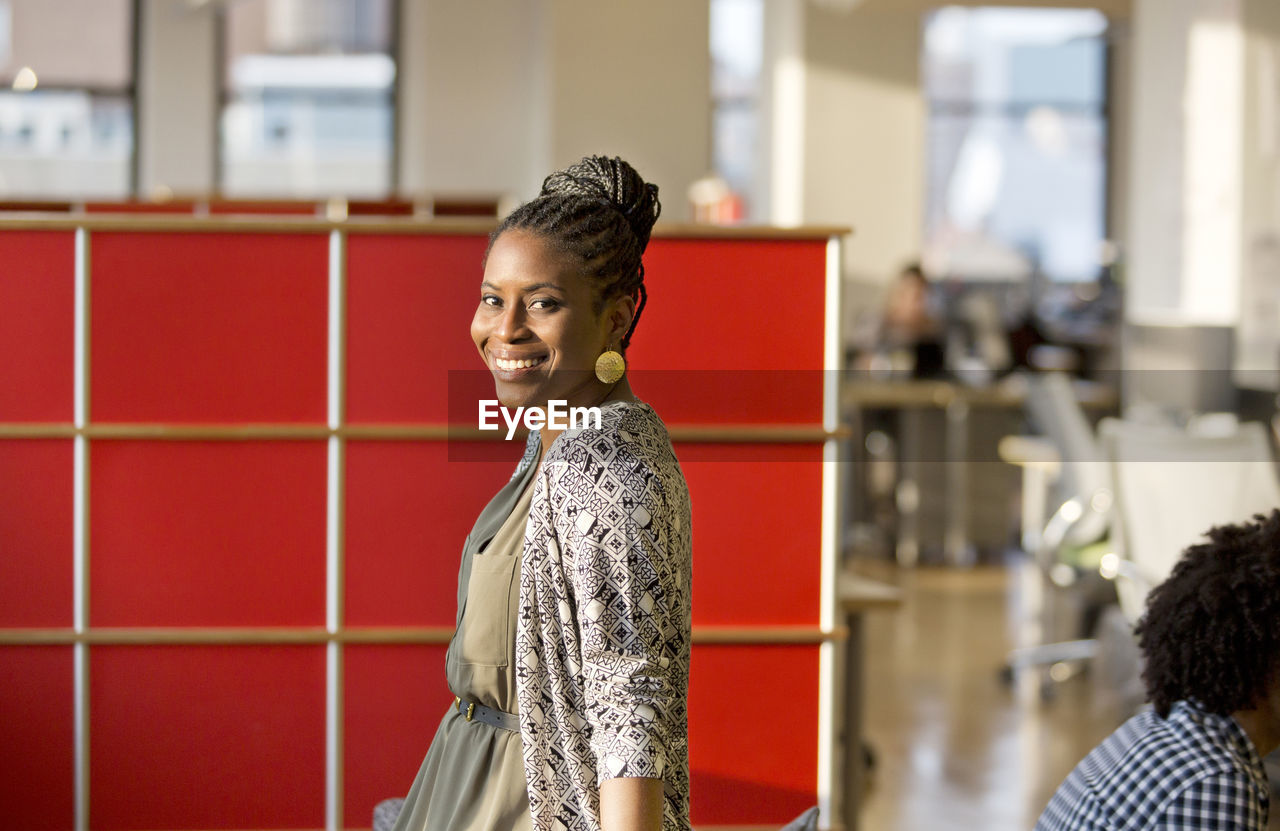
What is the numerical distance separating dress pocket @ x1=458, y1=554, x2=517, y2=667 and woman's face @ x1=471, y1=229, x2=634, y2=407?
0.15m

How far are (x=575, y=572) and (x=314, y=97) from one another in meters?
9.14

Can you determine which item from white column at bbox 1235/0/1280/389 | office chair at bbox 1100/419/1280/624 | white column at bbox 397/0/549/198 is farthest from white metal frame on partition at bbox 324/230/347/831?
white column at bbox 397/0/549/198

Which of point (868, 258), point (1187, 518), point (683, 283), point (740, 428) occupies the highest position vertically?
point (868, 258)

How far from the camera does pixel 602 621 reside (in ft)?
3.50

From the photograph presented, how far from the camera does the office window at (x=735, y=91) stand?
1235cm

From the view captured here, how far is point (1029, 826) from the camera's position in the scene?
3254mm

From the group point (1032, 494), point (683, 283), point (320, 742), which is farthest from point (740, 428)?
point (1032, 494)

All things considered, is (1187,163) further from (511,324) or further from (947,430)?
(511,324)

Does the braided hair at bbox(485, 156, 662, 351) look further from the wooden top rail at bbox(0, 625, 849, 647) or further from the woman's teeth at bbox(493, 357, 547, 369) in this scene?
the wooden top rail at bbox(0, 625, 849, 647)

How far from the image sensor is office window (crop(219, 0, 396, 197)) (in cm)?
939

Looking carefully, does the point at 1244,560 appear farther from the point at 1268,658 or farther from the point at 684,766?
the point at 684,766

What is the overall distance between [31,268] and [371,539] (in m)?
0.70

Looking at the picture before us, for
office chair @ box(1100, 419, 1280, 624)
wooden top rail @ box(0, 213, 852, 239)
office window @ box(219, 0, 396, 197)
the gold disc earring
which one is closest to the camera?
the gold disc earring

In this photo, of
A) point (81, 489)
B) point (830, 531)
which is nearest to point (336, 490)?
point (81, 489)
